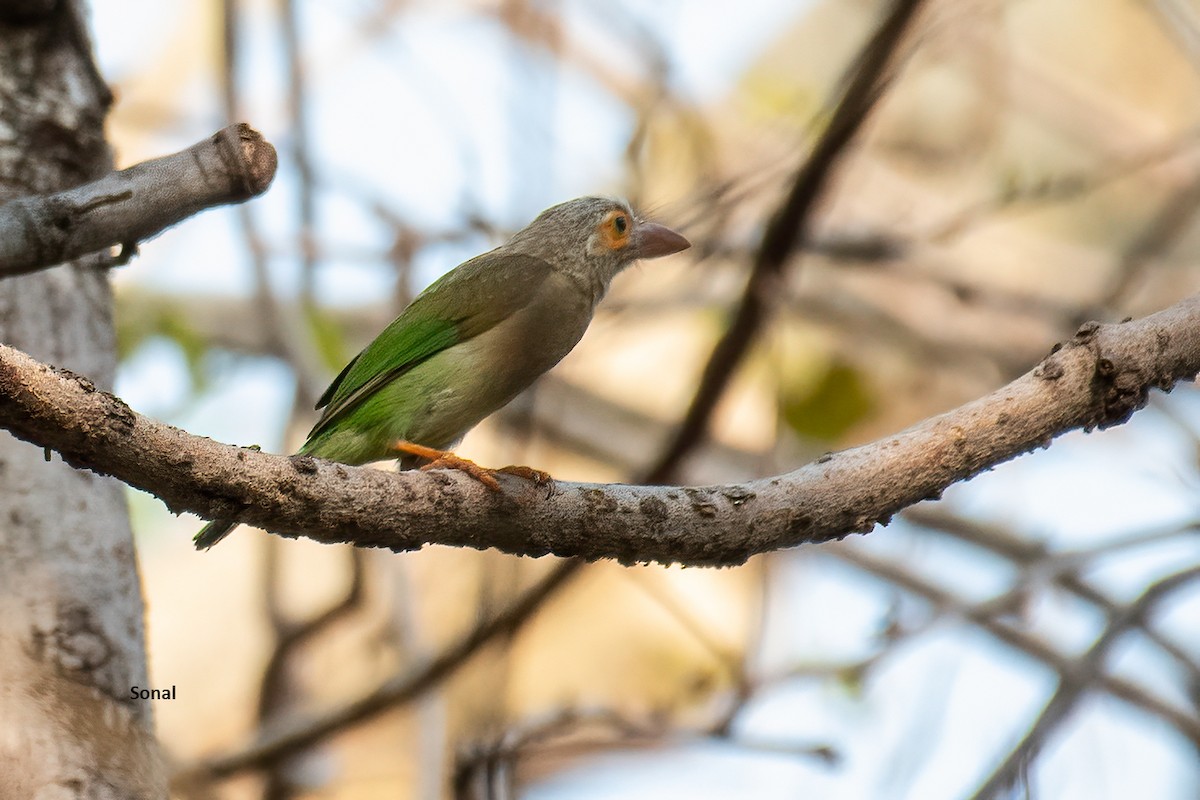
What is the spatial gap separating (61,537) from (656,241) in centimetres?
246

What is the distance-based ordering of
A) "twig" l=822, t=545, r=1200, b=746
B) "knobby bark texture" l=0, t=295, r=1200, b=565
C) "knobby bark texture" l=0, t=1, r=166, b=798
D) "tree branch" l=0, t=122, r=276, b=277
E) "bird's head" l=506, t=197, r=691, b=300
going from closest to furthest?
1. "tree branch" l=0, t=122, r=276, b=277
2. "knobby bark texture" l=0, t=295, r=1200, b=565
3. "knobby bark texture" l=0, t=1, r=166, b=798
4. "twig" l=822, t=545, r=1200, b=746
5. "bird's head" l=506, t=197, r=691, b=300

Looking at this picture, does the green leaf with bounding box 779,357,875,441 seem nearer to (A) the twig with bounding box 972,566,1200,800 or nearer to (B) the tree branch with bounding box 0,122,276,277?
(A) the twig with bounding box 972,566,1200,800

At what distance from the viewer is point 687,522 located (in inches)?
105

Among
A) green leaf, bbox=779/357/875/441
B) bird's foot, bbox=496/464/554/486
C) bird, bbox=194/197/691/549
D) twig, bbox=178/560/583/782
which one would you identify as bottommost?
bird's foot, bbox=496/464/554/486

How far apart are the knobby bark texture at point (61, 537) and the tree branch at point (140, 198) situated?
31.7 inches

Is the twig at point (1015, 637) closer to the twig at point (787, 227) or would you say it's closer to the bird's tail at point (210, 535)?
the twig at point (787, 227)

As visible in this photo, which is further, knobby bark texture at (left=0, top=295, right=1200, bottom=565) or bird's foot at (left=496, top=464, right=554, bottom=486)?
bird's foot at (left=496, top=464, right=554, bottom=486)

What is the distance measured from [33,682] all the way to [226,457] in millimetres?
997

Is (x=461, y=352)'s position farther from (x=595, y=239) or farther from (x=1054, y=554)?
(x=1054, y=554)

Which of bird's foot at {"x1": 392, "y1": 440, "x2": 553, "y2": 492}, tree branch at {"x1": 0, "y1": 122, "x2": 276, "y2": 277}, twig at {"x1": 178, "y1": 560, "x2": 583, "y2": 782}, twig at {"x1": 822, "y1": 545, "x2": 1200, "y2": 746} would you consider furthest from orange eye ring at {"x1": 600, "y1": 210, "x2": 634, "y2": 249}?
tree branch at {"x1": 0, "y1": 122, "x2": 276, "y2": 277}

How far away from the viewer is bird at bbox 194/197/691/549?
150 inches

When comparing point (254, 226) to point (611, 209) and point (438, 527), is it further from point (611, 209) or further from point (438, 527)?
point (438, 527)

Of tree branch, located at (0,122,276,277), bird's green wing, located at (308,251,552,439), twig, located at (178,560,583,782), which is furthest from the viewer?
twig, located at (178,560,583,782)

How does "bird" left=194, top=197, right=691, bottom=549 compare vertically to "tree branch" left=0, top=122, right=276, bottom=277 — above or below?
above
